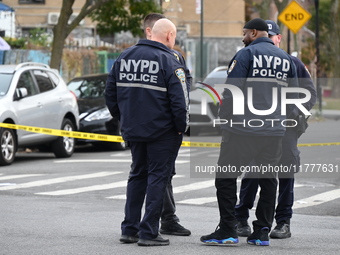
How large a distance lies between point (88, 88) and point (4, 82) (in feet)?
13.8

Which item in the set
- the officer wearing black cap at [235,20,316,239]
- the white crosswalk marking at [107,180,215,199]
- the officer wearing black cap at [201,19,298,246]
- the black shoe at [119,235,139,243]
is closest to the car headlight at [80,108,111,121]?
the white crosswalk marking at [107,180,215,199]

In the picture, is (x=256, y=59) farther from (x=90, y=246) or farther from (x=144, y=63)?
(x=90, y=246)

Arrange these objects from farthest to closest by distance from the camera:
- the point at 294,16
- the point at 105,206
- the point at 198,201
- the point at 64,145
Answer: the point at 294,16 → the point at 64,145 → the point at 198,201 → the point at 105,206

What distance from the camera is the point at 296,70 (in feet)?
26.5

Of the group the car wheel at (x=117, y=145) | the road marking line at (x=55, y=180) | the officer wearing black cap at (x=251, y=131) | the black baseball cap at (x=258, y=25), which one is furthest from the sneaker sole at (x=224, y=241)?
the car wheel at (x=117, y=145)

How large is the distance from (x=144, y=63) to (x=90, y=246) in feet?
5.24

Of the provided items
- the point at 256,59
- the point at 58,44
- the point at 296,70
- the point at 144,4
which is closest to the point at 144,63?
the point at 256,59

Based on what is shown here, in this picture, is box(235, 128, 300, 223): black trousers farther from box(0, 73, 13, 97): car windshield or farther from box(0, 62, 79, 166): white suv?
box(0, 73, 13, 97): car windshield

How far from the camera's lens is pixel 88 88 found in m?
20.2

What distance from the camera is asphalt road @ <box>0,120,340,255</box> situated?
297 inches

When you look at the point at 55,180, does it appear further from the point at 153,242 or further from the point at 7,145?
the point at 153,242

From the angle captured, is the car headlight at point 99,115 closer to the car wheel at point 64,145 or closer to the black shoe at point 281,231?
the car wheel at point 64,145

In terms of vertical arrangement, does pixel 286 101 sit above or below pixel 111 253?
above

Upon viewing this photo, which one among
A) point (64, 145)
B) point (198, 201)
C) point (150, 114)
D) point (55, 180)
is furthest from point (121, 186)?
point (150, 114)
